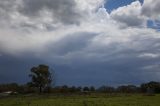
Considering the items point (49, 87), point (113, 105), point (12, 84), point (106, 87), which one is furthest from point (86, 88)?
point (113, 105)

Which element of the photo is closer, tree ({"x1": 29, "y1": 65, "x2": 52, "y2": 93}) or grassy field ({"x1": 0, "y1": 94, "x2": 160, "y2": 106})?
grassy field ({"x1": 0, "y1": 94, "x2": 160, "y2": 106})

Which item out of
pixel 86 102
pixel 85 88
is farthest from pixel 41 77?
pixel 86 102

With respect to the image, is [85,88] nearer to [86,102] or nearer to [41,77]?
[41,77]

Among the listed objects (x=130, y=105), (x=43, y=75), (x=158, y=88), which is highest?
(x=43, y=75)

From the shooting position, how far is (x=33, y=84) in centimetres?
14388

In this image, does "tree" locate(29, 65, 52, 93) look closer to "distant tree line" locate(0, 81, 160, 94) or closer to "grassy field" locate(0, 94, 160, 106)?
"distant tree line" locate(0, 81, 160, 94)

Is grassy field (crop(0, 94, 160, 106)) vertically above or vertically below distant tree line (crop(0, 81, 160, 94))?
below

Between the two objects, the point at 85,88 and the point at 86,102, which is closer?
the point at 86,102

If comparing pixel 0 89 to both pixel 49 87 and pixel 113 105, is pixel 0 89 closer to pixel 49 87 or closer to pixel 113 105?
pixel 49 87

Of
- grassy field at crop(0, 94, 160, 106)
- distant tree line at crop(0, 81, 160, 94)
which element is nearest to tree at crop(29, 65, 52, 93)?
distant tree line at crop(0, 81, 160, 94)

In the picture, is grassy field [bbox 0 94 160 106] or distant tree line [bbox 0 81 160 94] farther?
distant tree line [bbox 0 81 160 94]

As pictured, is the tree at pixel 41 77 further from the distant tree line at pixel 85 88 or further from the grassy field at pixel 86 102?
the grassy field at pixel 86 102

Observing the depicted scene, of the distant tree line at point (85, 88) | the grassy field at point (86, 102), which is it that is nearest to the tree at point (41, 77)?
the distant tree line at point (85, 88)

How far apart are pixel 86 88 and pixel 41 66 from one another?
101ft
